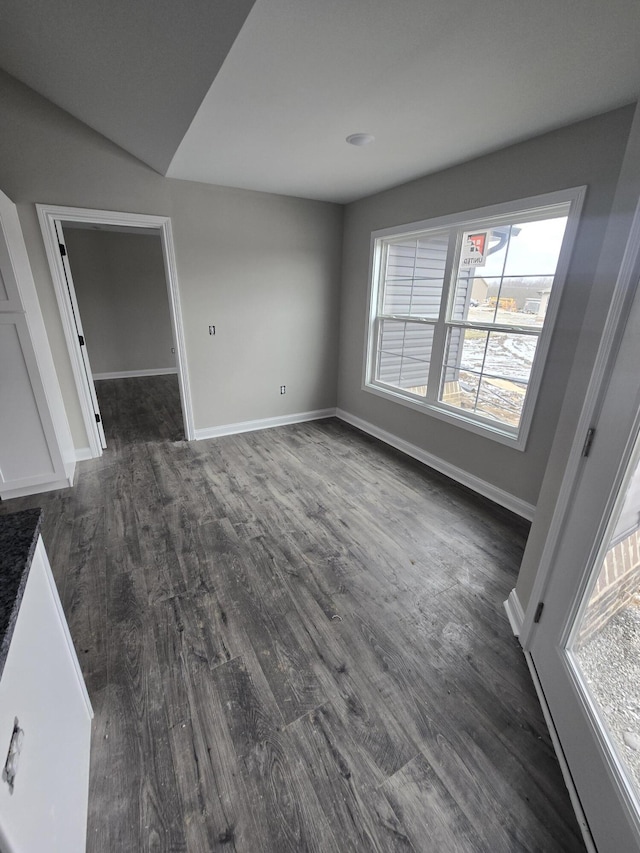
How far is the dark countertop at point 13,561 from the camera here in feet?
2.25

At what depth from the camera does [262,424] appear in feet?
14.4

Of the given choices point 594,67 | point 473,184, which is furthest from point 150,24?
point 473,184

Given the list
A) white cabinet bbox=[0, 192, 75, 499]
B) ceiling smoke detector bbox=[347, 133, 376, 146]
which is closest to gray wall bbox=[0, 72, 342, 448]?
white cabinet bbox=[0, 192, 75, 499]

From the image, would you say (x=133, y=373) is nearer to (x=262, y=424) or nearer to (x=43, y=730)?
(x=262, y=424)

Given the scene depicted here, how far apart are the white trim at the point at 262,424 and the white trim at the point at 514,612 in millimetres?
3124

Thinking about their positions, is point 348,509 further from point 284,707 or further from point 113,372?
point 113,372

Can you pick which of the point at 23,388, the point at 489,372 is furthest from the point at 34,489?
the point at 489,372

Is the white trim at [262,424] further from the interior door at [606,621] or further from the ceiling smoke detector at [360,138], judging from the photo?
the interior door at [606,621]

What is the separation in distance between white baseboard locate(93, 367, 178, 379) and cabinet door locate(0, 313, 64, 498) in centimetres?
374

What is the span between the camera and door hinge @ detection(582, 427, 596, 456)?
1260 millimetres

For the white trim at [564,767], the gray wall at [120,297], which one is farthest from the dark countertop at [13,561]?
the gray wall at [120,297]

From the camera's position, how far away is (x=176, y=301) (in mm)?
3543

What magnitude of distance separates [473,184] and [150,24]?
2147mm

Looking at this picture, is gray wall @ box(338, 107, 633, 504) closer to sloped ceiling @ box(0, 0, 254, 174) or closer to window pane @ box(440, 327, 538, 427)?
window pane @ box(440, 327, 538, 427)
